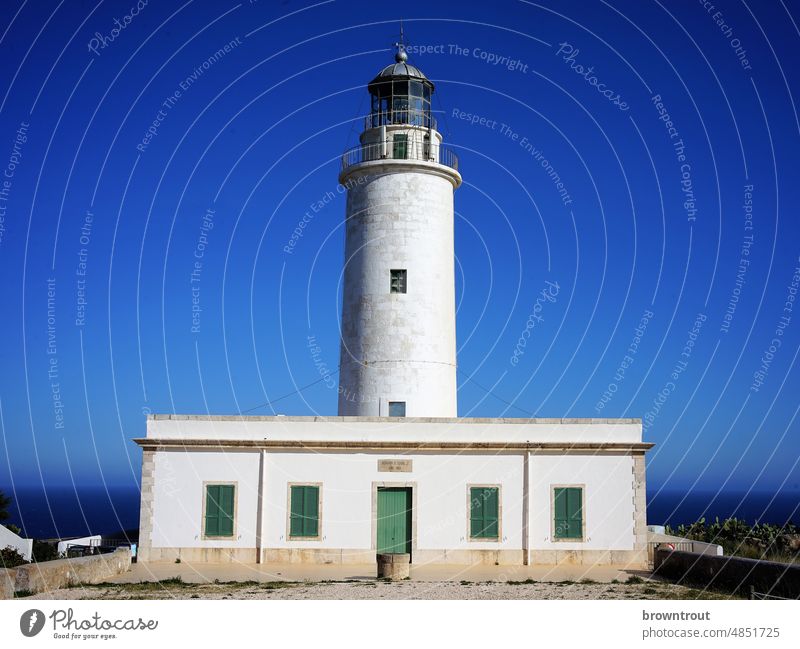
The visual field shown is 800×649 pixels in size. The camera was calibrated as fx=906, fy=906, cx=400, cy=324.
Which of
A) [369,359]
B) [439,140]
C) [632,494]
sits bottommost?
[632,494]

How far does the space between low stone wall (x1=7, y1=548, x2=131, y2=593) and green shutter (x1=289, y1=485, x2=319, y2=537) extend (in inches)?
135

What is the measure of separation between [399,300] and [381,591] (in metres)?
8.90

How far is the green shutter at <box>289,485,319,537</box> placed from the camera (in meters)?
19.2

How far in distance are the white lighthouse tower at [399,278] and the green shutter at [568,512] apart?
12.3 ft

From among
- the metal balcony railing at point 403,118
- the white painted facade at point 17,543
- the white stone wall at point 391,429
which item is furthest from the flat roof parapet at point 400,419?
the metal balcony railing at point 403,118

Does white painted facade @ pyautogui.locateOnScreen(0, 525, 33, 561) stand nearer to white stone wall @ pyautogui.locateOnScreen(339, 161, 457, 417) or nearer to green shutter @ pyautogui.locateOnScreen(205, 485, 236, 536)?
green shutter @ pyautogui.locateOnScreen(205, 485, 236, 536)

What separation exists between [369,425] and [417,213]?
5712 mm

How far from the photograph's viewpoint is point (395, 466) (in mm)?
19531

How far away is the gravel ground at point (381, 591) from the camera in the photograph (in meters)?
13.9

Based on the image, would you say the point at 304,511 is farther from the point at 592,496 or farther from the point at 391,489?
the point at 592,496
